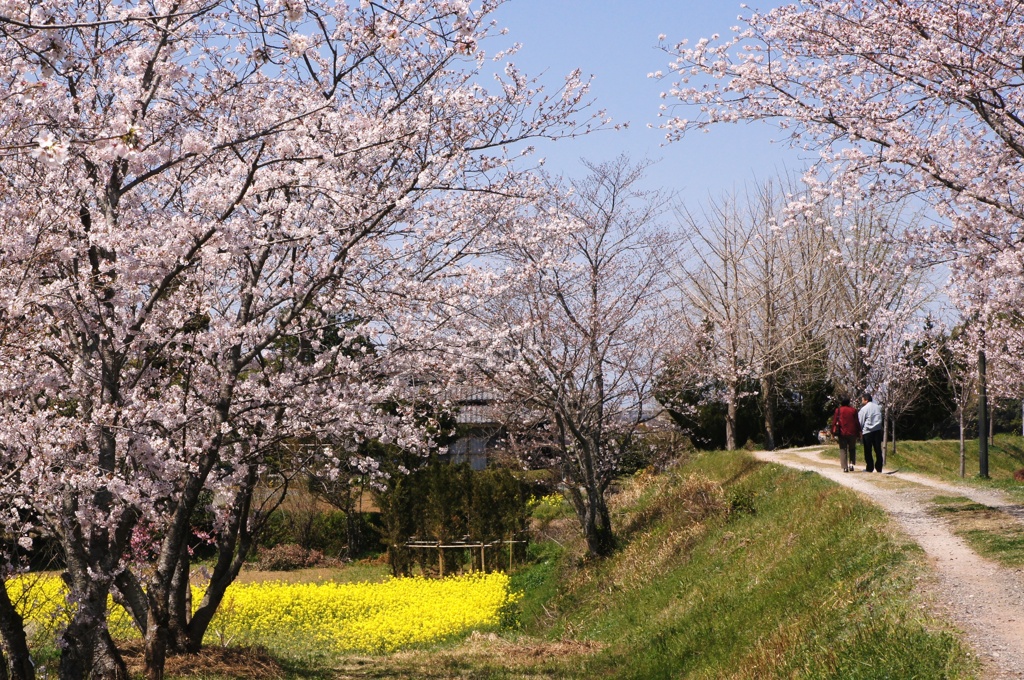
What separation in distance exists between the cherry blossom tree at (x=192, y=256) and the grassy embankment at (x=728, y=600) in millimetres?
3870

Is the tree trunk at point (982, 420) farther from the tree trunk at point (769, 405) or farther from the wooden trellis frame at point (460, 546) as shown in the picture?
the tree trunk at point (769, 405)

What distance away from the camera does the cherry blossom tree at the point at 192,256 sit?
8258 mm

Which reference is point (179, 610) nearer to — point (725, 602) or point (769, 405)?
point (725, 602)

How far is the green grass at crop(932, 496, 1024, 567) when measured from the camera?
9.40 metres

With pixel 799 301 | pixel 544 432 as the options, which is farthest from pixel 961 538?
pixel 799 301

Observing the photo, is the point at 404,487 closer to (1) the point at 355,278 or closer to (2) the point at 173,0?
(1) the point at 355,278

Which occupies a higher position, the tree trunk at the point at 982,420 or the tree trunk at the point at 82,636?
the tree trunk at the point at 982,420

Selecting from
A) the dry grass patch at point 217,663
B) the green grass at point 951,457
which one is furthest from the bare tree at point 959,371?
the dry grass patch at point 217,663

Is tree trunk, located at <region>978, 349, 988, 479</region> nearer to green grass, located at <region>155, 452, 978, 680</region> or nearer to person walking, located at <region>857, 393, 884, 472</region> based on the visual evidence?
person walking, located at <region>857, 393, 884, 472</region>

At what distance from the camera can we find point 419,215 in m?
10.5

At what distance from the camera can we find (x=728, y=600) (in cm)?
1130

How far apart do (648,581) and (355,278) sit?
7.89m

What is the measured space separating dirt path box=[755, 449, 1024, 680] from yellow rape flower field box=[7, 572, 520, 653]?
804cm

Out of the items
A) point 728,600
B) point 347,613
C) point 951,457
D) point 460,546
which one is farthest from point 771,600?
point 951,457
